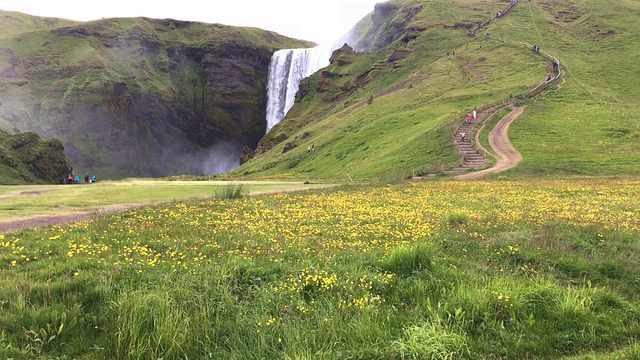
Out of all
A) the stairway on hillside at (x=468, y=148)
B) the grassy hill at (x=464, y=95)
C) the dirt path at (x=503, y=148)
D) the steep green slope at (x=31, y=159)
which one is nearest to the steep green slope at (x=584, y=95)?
the grassy hill at (x=464, y=95)

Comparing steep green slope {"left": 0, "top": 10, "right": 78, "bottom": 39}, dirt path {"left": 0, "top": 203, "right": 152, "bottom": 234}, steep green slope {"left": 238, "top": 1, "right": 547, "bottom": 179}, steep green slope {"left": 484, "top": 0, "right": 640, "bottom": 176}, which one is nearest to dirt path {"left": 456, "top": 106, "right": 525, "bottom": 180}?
→ steep green slope {"left": 484, "top": 0, "right": 640, "bottom": 176}

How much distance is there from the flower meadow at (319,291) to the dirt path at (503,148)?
2316cm

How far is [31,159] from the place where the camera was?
2611 inches

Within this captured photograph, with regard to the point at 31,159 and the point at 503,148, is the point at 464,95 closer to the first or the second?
the point at 503,148

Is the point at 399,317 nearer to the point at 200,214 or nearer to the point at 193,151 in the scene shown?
the point at 200,214

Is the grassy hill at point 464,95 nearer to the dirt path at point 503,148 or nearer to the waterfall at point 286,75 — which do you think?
the dirt path at point 503,148

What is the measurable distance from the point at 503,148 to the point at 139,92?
413ft

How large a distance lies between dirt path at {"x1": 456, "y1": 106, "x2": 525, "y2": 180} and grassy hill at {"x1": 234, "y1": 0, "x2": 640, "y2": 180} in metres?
1.09

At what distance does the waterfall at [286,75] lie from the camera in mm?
125438

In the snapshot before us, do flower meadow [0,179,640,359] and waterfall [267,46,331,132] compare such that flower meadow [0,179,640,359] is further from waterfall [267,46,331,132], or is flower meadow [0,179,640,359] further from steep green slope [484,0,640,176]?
waterfall [267,46,331,132]

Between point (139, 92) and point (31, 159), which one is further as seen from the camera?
point (139, 92)

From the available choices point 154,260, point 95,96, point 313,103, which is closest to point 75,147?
point 95,96

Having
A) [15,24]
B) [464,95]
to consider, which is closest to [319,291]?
[464,95]

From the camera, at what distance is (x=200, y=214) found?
14.9 meters
